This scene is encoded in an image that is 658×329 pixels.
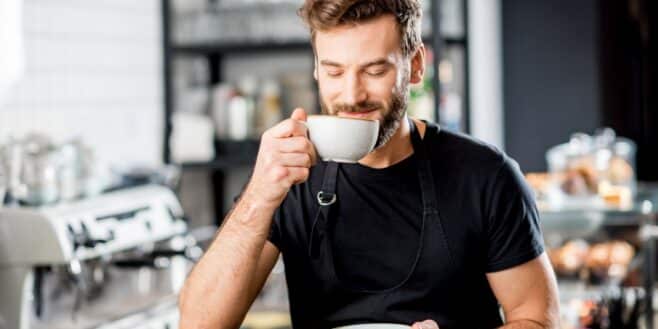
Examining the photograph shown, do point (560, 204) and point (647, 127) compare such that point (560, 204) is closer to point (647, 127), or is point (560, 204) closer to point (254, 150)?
point (254, 150)

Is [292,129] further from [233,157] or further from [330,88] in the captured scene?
[233,157]

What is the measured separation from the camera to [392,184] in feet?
6.37

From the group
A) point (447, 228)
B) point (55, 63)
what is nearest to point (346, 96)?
point (447, 228)

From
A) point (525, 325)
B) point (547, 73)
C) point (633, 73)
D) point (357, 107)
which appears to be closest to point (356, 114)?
A: point (357, 107)

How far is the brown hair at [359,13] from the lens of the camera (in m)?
1.79

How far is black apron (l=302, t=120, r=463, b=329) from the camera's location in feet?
6.14

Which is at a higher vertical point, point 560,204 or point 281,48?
point 281,48

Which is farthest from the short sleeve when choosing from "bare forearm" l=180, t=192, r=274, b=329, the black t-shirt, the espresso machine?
the espresso machine

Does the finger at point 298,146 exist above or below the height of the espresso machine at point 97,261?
above

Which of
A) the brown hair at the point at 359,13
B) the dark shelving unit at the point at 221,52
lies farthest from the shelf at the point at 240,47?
the brown hair at the point at 359,13

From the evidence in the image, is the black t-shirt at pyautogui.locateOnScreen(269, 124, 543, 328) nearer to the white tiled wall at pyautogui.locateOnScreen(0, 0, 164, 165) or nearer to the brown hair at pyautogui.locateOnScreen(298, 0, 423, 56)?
the brown hair at pyautogui.locateOnScreen(298, 0, 423, 56)

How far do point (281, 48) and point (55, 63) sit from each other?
1159 millimetres

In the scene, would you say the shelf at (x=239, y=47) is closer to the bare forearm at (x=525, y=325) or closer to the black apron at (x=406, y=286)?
the black apron at (x=406, y=286)

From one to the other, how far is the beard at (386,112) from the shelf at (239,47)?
295 centimetres
